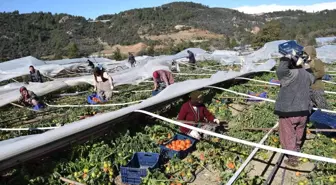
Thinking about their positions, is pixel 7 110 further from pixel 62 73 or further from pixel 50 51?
pixel 50 51

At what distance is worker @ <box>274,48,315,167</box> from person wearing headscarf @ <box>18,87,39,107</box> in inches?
270

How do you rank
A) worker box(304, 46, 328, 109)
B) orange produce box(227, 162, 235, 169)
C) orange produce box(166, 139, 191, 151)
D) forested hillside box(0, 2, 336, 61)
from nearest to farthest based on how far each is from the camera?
orange produce box(227, 162, 235, 169)
orange produce box(166, 139, 191, 151)
worker box(304, 46, 328, 109)
forested hillside box(0, 2, 336, 61)

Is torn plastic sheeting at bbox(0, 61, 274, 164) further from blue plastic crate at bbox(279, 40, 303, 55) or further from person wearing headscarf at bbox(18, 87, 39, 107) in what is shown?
person wearing headscarf at bbox(18, 87, 39, 107)

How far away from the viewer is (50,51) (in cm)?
4884

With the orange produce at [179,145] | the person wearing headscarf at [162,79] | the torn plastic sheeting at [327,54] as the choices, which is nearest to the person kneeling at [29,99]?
the person wearing headscarf at [162,79]

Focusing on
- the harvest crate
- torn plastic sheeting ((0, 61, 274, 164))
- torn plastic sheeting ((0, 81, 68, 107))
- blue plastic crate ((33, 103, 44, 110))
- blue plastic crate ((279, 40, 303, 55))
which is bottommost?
blue plastic crate ((33, 103, 44, 110))

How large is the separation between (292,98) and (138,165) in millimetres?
2070

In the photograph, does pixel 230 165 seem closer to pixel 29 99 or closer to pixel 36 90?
pixel 29 99

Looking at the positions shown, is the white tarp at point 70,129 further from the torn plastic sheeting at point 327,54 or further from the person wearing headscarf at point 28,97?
the torn plastic sheeting at point 327,54

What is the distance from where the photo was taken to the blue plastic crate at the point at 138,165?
3.63 meters

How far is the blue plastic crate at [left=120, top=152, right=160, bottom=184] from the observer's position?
11.9ft

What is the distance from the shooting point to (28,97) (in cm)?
880

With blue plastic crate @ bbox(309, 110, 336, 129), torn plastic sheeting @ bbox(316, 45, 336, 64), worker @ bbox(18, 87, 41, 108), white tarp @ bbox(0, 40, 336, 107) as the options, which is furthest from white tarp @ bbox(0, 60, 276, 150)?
torn plastic sheeting @ bbox(316, 45, 336, 64)

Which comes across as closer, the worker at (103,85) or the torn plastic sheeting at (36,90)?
the worker at (103,85)
